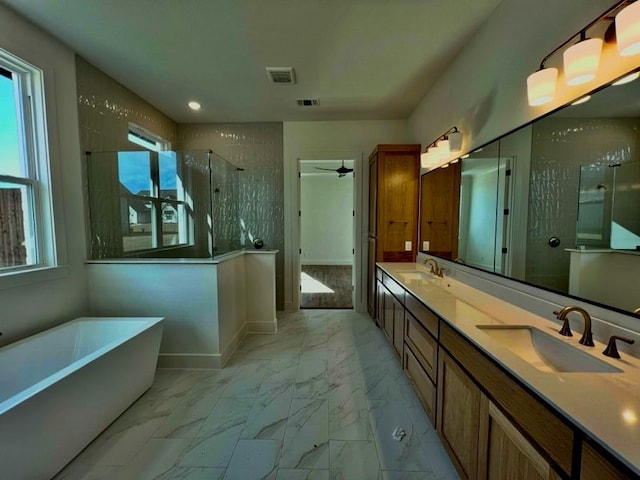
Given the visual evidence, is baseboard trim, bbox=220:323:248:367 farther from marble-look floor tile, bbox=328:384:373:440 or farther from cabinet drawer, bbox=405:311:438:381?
cabinet drawer, bbox=405:311:438:381

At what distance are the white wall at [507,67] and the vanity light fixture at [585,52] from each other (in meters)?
0.06

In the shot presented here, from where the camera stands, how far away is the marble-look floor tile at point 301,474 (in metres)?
1.47

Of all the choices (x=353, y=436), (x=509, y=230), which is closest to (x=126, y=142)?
(x=353, y=436)

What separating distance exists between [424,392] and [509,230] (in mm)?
1205

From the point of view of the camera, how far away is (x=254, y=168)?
4.12 meters

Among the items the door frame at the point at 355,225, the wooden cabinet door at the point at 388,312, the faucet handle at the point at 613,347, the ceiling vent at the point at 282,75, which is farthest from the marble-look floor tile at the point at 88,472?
the ceiling vent at the point at 282,75

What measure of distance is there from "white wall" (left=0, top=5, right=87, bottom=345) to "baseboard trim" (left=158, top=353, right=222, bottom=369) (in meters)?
0.86

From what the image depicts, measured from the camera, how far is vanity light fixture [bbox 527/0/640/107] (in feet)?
3.29

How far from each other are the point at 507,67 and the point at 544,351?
1751mm

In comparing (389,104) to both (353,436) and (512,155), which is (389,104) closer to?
(512,155)

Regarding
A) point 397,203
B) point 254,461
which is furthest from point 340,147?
point 254,461

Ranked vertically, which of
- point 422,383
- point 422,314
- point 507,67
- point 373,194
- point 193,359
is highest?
point 507,67

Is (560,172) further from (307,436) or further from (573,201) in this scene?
(307,436)

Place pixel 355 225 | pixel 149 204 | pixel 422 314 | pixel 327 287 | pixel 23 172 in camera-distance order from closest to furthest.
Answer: pixel 422 314
pixel 23 172
pixel 149 204
pixel 355 225
pixel 327 287
